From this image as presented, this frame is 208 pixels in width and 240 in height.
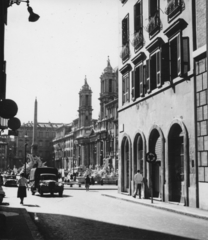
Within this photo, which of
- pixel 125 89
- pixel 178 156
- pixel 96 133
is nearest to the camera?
pixel 178 156

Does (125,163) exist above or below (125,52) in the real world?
below

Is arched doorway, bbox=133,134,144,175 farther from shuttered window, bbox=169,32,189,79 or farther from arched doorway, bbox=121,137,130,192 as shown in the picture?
shuttered window, bbox=169,32,189,79

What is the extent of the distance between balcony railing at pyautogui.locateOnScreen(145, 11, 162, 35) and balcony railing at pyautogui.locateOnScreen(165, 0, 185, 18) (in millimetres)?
1490

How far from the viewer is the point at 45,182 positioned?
31266 mm

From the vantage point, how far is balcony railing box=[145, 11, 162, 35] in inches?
953

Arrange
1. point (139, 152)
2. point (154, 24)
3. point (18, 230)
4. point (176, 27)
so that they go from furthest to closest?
1. point (139, 152)
2. point (154, 24)
3. point (176, 27)
4. point (18, 230)

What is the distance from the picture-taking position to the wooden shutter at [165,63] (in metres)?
22.4

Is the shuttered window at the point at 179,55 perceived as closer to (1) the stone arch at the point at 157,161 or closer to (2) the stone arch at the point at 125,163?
(1) the stone arch at the point at 157,161

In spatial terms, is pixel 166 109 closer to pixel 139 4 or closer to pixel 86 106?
pixel 139 4

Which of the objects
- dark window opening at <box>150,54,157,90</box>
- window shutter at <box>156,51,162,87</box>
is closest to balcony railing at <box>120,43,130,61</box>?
dark window opening at <box>150,54,157,90</box>

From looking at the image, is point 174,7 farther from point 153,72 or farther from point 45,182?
point 45,182

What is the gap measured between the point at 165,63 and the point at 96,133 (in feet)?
319

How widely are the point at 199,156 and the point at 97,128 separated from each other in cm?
10210

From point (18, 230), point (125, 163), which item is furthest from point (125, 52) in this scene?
point (18, 230)
